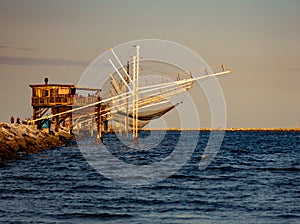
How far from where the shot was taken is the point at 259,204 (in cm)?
2944

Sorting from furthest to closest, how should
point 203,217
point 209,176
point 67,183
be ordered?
point 209,176 < point 67,183 < point 203,217

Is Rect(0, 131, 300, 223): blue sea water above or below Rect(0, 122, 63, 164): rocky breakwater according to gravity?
below

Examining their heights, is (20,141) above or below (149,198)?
above

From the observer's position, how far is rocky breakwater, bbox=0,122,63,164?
5581 centimetres

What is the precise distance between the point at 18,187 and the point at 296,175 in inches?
854

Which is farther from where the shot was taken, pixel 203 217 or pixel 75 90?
pixel 75 90

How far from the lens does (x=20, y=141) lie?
66.1 meters

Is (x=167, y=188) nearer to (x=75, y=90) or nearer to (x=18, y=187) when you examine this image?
(x=18, y=187)

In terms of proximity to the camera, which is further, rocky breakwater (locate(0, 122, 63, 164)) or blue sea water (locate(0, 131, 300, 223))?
rocky breakwater (locate(0, 122, 63, 164))

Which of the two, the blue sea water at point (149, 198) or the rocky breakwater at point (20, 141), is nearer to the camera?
the blue sea water at point (149, 198)

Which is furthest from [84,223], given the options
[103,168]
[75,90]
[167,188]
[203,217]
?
[75,90]

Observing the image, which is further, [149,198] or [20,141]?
[20,141]

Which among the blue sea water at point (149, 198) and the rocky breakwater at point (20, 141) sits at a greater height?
the rocky breakwater at point (20, 141)

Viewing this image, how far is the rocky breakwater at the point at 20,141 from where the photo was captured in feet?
183
